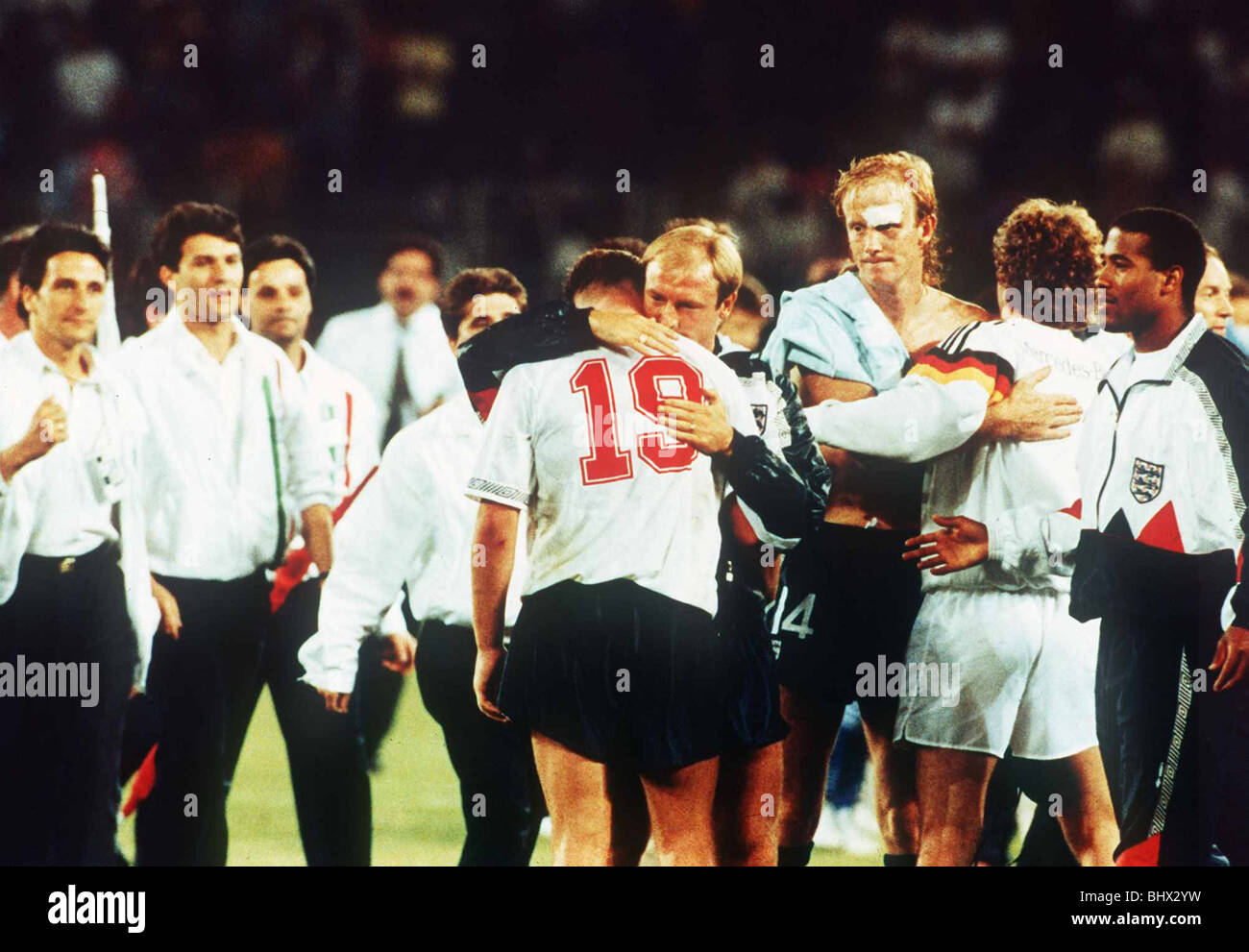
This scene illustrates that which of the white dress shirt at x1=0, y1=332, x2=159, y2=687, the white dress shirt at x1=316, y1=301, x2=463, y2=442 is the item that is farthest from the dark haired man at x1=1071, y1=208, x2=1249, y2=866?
the white dress shirt at x1=0, y1=332, x2=159, y2=687

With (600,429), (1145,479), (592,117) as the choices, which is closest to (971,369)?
(1145,479)

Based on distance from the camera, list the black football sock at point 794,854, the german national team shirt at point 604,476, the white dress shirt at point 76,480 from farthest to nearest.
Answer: the black football sock at point 794,854, the white dress shirt at point 76,480, the german national team shirt at point 604,476

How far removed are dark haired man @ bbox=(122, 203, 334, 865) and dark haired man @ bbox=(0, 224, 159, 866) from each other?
0.07m

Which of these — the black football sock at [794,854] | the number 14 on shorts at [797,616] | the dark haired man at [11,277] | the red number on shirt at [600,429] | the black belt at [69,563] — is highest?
the dark haired man at [11,277]

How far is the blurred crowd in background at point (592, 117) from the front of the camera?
3.30m

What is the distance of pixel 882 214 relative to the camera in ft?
11.0

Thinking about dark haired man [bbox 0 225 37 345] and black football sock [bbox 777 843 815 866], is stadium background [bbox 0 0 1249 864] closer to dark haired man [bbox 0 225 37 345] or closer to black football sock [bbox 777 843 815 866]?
dark haired man [bbox 0 225 37 345]

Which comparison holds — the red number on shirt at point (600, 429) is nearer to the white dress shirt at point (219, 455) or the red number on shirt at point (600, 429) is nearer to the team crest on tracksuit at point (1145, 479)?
the white dress shirt at point (219, 455)

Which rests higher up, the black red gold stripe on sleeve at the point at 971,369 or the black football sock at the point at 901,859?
the black red gold stripe on sleeve at the point at 971,369

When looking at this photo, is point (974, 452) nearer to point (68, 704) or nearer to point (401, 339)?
point (401, 339)

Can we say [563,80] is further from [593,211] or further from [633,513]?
[633,513]

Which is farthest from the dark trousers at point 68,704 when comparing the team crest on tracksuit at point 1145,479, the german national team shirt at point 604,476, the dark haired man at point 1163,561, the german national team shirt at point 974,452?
the team crest on tracksuit at point 1145,479

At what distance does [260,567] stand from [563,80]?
1.38m

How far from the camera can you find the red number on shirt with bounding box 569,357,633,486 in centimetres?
316
